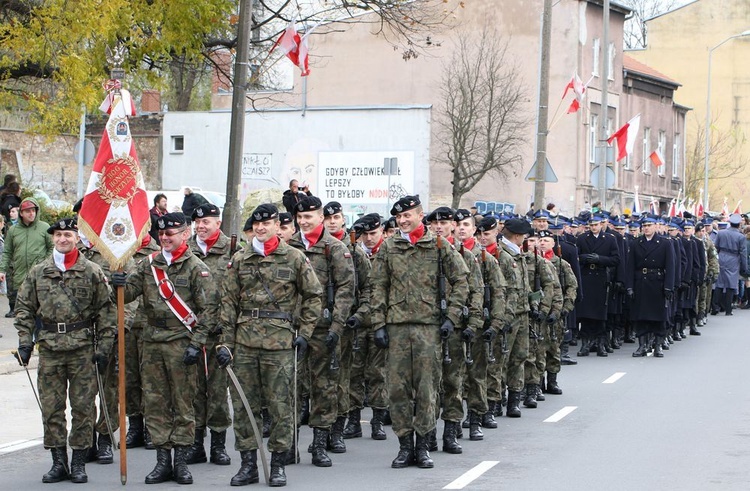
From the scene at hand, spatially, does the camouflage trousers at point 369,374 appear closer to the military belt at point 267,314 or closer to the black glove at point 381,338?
the black glove at point 381,338

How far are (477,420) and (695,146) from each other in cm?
5515

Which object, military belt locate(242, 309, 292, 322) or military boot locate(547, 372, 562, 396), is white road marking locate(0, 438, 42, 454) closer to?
military belt locate(242, 309, 292, 322)

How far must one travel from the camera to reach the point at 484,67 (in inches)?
1831

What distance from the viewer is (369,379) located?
12.6 m

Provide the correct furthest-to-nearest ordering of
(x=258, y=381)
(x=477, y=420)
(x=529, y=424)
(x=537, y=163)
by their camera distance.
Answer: (x=537, y=163), (x=529, y=424), (x=477, y=420), (x=258, y=381)

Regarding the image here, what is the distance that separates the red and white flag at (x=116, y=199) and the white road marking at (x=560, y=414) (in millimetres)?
4826

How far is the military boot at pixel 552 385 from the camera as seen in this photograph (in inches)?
611

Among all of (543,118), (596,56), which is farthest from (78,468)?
(596,56)

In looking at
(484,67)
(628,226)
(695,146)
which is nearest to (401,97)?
(484,67)

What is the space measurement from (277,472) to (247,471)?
0.72ft

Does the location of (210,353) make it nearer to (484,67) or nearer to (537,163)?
(537,163)

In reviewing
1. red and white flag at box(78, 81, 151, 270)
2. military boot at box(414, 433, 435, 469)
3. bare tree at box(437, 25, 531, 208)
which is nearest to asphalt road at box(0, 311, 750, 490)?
military boot at box(414, 433, 435, 469)

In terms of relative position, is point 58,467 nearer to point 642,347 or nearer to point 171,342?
point 171,342

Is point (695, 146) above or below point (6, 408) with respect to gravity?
above
